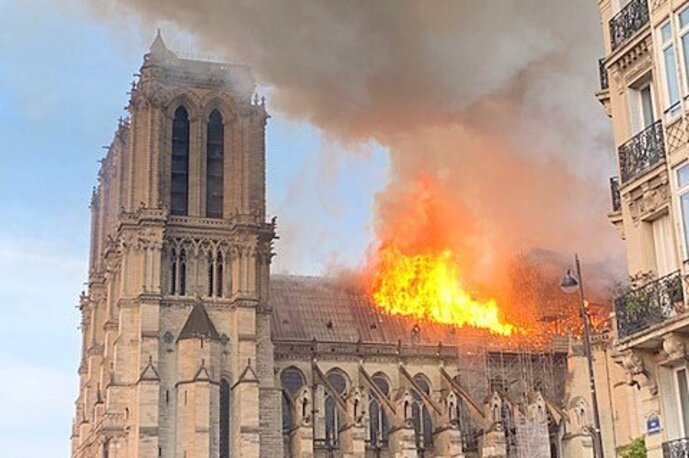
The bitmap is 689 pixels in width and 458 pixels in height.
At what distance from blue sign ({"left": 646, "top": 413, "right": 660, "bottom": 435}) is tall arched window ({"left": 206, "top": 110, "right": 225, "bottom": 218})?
49575mm

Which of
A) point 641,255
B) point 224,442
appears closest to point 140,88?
point 224,442

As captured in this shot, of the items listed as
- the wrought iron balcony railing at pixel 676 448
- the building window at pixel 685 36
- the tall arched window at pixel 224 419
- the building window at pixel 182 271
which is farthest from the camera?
the building window at pixel 182 271

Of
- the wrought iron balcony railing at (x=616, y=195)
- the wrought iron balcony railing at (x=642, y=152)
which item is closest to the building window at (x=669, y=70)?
the wrought iron balcony railing at (x=642, y=152)

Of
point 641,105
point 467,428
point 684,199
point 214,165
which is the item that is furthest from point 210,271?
point 684,199

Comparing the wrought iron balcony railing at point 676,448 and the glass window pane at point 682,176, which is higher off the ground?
the glass window pane at point 682,176

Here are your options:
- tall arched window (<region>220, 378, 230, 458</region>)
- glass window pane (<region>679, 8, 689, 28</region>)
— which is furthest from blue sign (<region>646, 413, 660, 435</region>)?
tall arched window (<region>220, 378, 230, 458</region>)

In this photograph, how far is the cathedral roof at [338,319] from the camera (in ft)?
254

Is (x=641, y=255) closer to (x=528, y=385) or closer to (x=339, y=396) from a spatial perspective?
(x=339, y=396)

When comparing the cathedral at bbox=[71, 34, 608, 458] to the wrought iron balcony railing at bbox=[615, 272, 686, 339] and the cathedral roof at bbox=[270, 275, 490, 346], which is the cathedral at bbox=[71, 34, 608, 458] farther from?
the wrought iron balcony railing at bbox=[615, 272, 686, 339]

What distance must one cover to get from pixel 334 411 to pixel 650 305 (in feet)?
169

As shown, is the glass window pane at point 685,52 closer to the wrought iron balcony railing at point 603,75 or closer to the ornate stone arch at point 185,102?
the wrought iron balcony railing at point 603,75

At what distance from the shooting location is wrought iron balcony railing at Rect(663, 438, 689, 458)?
66.3 feet

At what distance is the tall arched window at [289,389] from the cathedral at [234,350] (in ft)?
0.38

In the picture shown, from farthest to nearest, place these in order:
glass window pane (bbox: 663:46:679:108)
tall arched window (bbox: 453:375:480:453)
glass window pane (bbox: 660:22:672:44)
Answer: tall arched window (bbox: 453:375:480:453)
glass window pane (bbox: 660:22:672:44)
glass window pane (bbox: 663:46:679:108)
